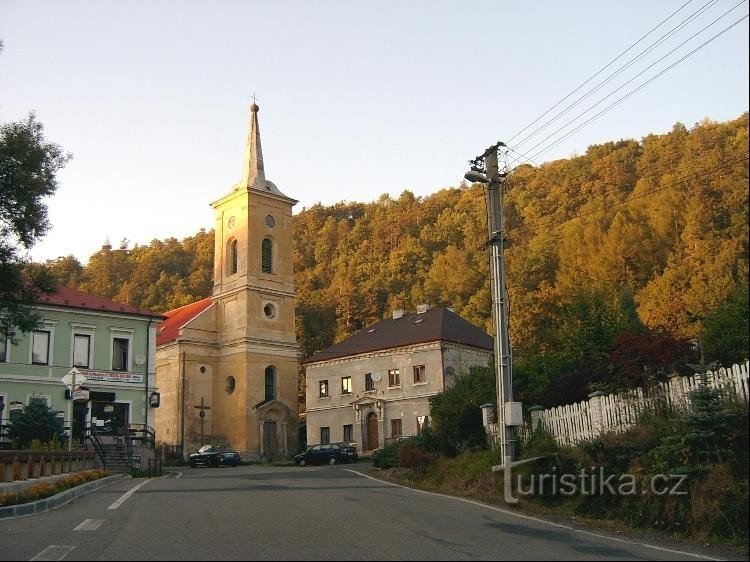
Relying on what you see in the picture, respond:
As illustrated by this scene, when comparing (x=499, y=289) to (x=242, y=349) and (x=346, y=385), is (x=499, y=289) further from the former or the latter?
(x=242, y=349)

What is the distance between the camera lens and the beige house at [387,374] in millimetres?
48625

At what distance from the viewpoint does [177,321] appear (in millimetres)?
60031

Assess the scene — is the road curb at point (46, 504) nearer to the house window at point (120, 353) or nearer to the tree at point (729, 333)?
the tree at point (729, 333)

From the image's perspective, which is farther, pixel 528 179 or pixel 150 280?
pixel 150 280

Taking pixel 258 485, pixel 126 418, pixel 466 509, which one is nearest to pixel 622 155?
pixel 126 418

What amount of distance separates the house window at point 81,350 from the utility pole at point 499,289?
27.2m

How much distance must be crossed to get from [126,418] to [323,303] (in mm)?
37176

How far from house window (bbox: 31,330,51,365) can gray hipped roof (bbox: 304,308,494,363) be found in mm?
20318

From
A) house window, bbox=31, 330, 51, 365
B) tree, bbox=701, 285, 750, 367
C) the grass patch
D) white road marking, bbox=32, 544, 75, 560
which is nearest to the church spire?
house window, bbox=31, 330, 51, 365

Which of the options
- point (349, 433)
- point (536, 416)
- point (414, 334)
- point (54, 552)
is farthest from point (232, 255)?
point (54, 552)

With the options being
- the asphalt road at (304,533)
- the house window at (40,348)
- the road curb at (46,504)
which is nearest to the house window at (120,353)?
the house window at (40,348)

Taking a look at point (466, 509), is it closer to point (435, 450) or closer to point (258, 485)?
point (258, 485)

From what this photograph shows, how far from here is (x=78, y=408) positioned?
1542 inches

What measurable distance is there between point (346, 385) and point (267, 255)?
39.2 ft
